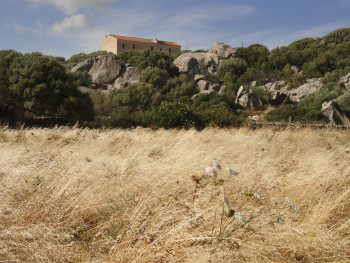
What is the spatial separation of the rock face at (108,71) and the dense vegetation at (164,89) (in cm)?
257

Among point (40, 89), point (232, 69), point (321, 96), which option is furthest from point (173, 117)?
point (232, 69)

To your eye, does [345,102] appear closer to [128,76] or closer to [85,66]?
[128,76]

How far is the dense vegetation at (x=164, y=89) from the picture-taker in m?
17.8

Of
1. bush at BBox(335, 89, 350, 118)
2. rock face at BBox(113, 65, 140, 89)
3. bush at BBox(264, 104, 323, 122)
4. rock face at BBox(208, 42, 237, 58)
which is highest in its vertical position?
rock face at BBox(208, 42, 237, 58)

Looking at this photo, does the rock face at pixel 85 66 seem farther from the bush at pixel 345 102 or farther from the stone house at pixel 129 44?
the bush at pixel 345 102

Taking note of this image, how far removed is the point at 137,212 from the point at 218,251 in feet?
3.40

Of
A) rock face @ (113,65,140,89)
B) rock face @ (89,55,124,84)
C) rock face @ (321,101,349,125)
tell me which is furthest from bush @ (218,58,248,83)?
rock face @ (321,101,349,125)

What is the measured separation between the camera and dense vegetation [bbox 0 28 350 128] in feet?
58.5

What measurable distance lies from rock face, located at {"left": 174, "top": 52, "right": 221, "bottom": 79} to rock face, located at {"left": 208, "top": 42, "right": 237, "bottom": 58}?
2.69 m

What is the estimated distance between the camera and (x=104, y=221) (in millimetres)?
3100

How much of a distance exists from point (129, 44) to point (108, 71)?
73.1 feet

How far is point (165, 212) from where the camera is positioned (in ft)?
10.1

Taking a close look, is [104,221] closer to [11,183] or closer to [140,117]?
[11,183]

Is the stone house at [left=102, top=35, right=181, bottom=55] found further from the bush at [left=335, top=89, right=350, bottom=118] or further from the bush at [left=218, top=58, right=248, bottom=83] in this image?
the bush at [left=335, top=89, right=350, bottom=118]
